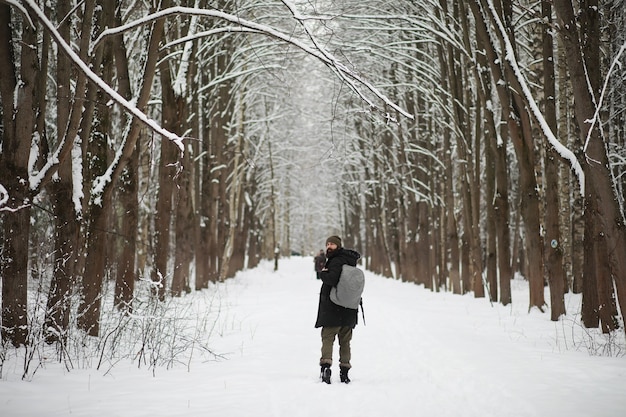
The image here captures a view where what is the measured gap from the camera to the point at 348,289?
20.7 feet

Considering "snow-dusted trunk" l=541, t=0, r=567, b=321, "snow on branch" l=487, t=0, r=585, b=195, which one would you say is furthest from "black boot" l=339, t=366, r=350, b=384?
"snow-dusted trunk" l=541, t=0, r=567, b=321

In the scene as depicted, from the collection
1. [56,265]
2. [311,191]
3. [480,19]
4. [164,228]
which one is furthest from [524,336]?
[311,191]

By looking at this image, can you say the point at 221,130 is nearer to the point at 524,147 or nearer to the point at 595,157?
the point at 524,147

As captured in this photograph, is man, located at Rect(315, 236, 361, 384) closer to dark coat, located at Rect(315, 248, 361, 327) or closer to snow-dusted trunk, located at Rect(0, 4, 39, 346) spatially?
dark coat, located at Rect(315, 248, 361, 327)

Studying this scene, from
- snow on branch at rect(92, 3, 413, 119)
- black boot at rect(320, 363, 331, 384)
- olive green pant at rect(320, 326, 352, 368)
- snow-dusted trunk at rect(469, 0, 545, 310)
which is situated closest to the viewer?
snow on branch at rect(92, 3, 413, 119)

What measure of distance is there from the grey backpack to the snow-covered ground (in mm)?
894

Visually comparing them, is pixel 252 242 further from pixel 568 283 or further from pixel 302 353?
pixel 302 353

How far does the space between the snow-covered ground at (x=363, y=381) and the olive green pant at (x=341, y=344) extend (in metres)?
0.27

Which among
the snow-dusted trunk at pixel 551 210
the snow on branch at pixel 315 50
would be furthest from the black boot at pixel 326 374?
the snow-dusted trunk at pixel 551 210

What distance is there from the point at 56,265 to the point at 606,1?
39.6ft

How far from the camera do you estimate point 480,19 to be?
11367 mm

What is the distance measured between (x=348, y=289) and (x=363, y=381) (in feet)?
3.44

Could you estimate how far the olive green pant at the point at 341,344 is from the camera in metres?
6.16

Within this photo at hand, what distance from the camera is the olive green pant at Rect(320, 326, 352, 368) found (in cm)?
616
